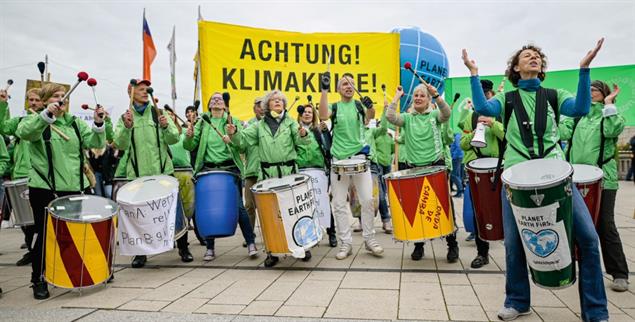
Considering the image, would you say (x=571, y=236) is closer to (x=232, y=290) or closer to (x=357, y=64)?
(x=232, y=290)

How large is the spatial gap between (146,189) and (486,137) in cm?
370

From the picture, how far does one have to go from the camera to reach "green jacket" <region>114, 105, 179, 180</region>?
494 centimetres

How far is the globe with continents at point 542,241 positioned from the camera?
266 cm

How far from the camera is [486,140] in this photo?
479 centimetres

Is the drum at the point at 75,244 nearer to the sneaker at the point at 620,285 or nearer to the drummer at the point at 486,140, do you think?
the drummer at the point at 486,140

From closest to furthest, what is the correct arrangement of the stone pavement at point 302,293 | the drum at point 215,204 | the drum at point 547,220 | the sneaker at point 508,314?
the drum at point 547,220 → the sneaker at point 508,314 → the stone pavement at point 302,293 → the drum at point 215,204

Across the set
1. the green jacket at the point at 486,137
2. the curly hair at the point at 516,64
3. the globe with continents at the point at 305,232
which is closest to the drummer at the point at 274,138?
the globe with continents at the point at 305,232

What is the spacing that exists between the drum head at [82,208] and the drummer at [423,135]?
302 centimetres

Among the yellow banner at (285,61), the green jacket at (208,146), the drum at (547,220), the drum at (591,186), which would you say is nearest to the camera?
the drum at (547,220)

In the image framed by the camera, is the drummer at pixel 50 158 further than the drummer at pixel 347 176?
No

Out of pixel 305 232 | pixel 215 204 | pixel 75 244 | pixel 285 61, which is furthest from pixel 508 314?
pixel 285 61

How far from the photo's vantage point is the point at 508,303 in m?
3.05

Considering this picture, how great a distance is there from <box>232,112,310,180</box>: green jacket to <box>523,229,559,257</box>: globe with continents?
282cm

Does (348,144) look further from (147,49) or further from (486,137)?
(147,49)
